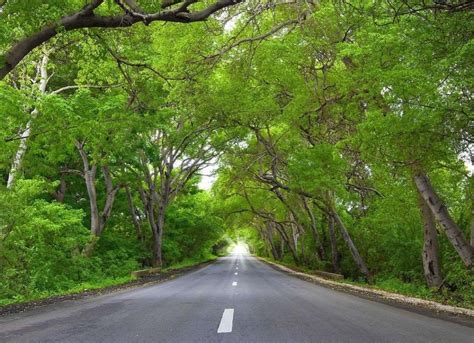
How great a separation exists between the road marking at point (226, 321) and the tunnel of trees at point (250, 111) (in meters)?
5.11

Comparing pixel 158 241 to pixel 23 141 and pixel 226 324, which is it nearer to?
pixel 23 141

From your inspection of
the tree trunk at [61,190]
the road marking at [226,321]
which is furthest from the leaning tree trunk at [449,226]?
the tree trunk at [61,190]

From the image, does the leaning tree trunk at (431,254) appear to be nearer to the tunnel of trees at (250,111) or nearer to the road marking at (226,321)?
the tunnel of trees at (250,111)

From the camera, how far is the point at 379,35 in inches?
409

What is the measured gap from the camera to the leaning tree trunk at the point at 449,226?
12.3 meters

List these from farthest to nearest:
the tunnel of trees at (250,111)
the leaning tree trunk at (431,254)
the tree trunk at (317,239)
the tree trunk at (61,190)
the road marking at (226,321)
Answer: the tree trunk at (317,239) → the tree trunk at (61,190) → the leaning tree trunk at (431,254) → the tunnel of trees at (250,111) → the road marking at (226,321)

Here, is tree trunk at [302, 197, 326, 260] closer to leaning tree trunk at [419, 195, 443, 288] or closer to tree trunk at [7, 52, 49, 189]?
leaning tree trunk at [419, 195, 443, 288]

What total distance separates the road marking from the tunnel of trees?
16.8 feet

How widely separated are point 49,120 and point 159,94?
8140 mm

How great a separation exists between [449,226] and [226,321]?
8.94 meters

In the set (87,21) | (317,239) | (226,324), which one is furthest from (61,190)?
(226,324)

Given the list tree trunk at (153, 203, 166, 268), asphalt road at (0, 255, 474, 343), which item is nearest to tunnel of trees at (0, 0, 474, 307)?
tree trunk at (153, 203, 166, 268)

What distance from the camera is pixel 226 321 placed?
665 cm

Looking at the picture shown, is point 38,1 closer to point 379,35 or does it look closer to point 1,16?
point 1,16
